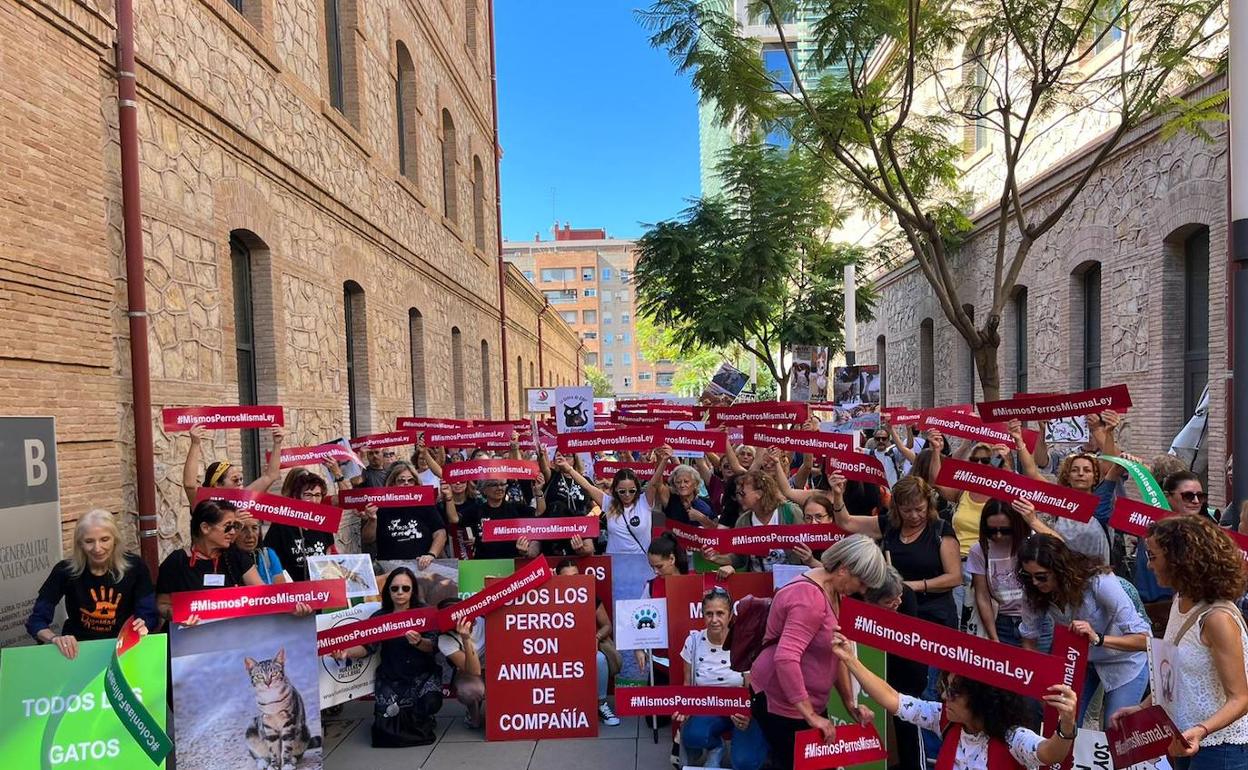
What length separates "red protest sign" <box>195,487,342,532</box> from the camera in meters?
5.33

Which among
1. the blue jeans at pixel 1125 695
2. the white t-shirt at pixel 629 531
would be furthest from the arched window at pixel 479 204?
the blue jeans at pixel 1125 695

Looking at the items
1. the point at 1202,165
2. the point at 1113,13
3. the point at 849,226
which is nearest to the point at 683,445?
the point at 1202,165

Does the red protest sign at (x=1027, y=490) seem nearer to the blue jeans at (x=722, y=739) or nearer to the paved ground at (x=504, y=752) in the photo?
the blue jeans at (x=722, y=739)

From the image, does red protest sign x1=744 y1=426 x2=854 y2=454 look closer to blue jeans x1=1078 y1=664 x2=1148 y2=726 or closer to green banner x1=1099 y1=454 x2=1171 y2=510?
green banner x1=1099 y1=454 x2=1171 y2=510

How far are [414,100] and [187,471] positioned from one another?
12.8m

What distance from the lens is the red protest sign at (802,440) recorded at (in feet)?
21.4

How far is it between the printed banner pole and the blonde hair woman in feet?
0.55

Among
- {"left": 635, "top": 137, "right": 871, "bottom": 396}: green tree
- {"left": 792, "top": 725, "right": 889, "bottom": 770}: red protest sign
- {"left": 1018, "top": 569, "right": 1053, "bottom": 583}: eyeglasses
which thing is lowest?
{"left": 792, "top": 725, "right": 889, "bottom": 770}: red protest sign

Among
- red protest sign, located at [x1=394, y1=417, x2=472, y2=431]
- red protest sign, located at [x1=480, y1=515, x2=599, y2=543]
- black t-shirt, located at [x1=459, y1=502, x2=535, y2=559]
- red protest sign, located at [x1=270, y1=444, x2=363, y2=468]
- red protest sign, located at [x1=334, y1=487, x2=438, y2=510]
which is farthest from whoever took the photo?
red protest sign, located at [x1=394, y1=417, x2=472, y2=431]

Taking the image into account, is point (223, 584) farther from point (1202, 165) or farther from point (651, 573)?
point (1202, 165)

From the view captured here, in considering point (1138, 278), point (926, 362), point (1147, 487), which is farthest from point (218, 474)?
point (926, 362)

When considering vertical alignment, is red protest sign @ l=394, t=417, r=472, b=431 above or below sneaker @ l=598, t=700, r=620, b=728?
above

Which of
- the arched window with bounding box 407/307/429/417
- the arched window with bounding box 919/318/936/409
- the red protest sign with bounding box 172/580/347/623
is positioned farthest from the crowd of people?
the arched window with bounding box 919/318/936/409

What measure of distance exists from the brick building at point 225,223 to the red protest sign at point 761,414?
5079 millimetres
